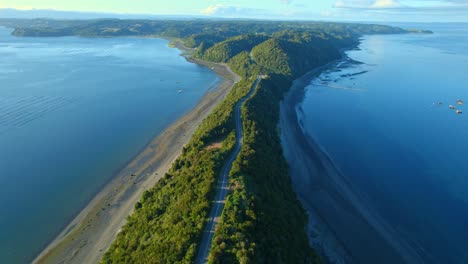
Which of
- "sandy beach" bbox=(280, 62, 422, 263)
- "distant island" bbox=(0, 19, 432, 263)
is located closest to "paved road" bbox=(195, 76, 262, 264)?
"distant island" bbox=(0, 19, 432, 263)

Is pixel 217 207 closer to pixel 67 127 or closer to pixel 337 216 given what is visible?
pixel 337 216

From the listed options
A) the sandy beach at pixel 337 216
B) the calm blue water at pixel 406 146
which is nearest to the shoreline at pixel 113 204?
the sandy beach at pixel 337 216

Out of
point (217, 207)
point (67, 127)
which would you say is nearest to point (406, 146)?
point (217, 207)

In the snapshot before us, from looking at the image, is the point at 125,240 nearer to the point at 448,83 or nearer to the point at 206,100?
the point at 206,100

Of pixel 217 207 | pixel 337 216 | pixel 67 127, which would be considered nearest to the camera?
pixel 217 207

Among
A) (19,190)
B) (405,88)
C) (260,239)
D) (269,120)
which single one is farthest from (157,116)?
(405,88)
